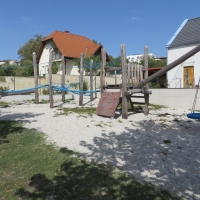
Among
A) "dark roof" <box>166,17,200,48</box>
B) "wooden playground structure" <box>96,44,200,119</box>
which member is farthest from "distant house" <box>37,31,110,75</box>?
"wooden playground structure" <box>96,44,200,119</box>

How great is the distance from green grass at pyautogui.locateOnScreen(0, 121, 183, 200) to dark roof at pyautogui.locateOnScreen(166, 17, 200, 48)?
48.5 ft

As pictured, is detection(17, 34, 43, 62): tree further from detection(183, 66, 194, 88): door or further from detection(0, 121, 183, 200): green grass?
detection(0, 121, 183, 200): green grass

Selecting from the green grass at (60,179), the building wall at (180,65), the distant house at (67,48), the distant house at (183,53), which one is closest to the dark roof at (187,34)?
the distant house at (183,53)

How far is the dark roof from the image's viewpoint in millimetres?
15875

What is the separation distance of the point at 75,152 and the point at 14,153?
123 centimetres

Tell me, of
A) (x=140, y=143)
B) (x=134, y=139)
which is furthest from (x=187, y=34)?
(x=140, y=143)

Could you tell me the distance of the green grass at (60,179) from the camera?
274 centimetres

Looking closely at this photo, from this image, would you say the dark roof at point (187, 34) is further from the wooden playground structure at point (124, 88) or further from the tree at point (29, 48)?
the tree at point (29, 48)

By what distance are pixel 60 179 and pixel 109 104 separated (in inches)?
193

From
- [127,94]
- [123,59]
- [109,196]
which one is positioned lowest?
[109,196]

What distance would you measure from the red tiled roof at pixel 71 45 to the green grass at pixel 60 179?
2498 centimetres

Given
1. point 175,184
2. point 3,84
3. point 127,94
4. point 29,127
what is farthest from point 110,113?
point 3,84

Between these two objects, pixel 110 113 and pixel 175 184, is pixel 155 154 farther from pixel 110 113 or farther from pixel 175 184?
pixel 110 113

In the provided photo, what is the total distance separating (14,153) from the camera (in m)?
4.20
